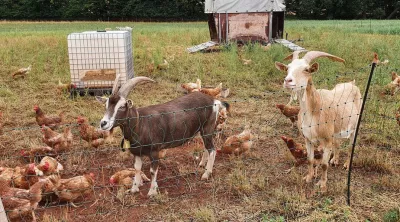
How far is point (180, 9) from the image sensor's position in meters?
46.4

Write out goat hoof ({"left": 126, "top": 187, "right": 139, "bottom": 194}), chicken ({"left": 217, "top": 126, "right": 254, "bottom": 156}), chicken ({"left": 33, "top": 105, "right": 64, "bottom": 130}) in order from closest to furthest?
1. goat hoof ({"left": 126, "top": 187, "right": 139, "bottom": 194})
2. chicken ({"left": 217, "top": 126, "right": 254, "bottom": 156})
3. chicken ({"left": 33, "top": 105, "right": 64, "bottom": 130})

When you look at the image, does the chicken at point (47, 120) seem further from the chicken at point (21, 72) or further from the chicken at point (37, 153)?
the chicken at point (21, 72)

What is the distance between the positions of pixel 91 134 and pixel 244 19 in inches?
385

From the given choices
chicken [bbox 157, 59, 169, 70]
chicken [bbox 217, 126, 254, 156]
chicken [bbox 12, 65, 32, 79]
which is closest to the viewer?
chicken [bbox 217, 126, 254, 156]

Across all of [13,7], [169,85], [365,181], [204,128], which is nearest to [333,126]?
[365,181]

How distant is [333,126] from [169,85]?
568cm

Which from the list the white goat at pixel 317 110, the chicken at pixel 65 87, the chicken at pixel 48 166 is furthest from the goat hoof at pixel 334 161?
the chicken at pixel 65 87

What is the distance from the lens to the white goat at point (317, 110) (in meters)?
4.30

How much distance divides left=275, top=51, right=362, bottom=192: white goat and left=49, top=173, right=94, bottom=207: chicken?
2.42 meters

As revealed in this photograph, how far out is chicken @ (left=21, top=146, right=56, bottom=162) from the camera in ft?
17.5

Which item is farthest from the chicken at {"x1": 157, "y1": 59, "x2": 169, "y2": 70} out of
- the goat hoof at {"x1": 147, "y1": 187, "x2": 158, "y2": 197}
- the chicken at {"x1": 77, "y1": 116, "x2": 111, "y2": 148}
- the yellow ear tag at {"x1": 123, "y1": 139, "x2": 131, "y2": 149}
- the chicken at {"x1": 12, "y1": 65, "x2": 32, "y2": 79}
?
the goat hoof at {"x1": 147, "y1": 187, "x2": 158, "y2": 197}

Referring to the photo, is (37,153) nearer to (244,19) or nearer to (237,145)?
(237,145)

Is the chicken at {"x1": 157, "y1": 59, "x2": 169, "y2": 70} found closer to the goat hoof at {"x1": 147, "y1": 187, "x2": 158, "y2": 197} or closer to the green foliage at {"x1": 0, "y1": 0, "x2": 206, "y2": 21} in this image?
the goat hoof at {"x1": 147, "y1": 187, "x2": 158, "y2": 197}

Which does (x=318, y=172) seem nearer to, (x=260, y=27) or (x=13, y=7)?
(x=260, y=27)
